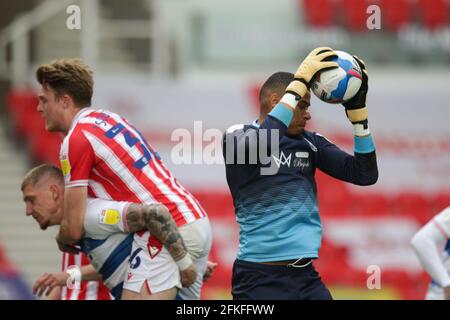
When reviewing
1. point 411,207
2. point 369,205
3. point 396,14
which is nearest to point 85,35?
point 369,205

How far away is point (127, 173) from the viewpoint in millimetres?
5637

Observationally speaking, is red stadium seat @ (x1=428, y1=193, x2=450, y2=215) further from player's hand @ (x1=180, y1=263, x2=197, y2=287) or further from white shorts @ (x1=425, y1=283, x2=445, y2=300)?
player's hand @ (x1=180, y1=263, x2=197, y2=287)

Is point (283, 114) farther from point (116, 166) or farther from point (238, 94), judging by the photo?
point (238, 94)

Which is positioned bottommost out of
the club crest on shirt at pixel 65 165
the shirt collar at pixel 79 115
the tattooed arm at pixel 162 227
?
the tattooed arm at pixel 162 227

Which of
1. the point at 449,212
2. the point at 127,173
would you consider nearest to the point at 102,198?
the point at 127,173

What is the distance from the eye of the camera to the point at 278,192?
5.53m

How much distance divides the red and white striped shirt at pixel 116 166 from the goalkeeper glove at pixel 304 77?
904mm

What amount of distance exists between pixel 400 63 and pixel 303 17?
1907 mm

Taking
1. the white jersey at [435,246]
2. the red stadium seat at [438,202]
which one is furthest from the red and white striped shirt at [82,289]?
the red stadium seat at [438,202]

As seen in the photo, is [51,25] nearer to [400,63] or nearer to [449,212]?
[400,63]

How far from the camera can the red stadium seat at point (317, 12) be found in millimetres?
17672

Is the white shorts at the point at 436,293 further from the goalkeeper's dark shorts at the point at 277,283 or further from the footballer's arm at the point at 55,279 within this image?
the footballer's arm at the point at 55,279

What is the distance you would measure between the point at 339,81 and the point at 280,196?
71 centimetres

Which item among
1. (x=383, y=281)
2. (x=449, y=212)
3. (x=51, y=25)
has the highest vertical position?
(x=51, y=25)
